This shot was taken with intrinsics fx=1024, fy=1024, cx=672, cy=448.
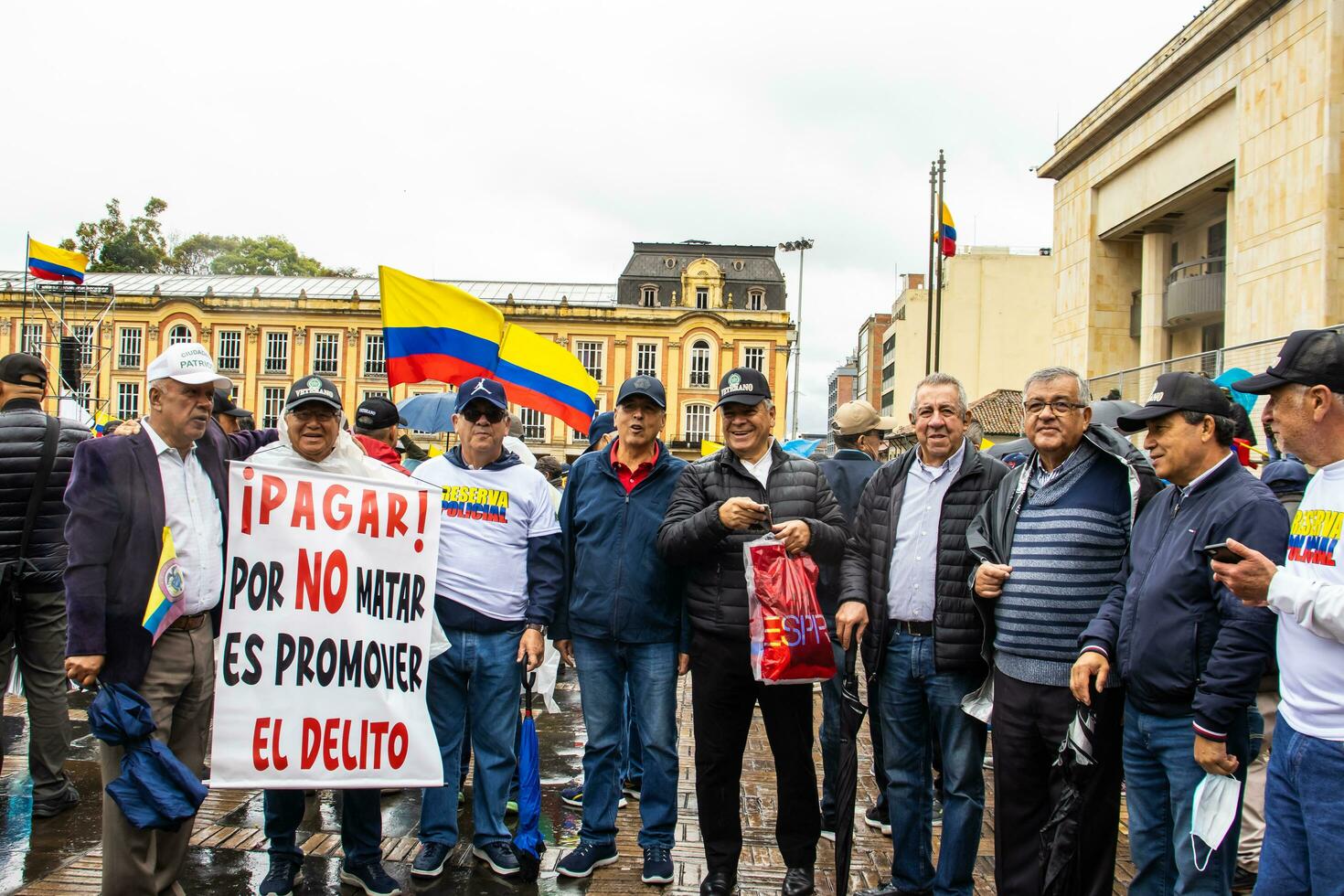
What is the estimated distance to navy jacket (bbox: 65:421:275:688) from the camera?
379cm

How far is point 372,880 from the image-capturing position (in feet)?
14.3

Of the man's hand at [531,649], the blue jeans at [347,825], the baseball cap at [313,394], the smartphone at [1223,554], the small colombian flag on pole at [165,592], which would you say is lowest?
the blue jeans at [347,825]

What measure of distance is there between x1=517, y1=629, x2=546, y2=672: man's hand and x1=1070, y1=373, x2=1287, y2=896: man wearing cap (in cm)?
236

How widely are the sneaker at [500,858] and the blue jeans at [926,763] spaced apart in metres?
1.71

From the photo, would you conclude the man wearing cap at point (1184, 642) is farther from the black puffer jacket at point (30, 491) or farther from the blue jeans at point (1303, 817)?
the black puffer jacket at point (30, 491)

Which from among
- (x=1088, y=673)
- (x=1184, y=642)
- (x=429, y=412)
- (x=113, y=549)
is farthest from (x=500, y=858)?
(x=429, y=412)

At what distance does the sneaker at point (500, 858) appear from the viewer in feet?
15.1

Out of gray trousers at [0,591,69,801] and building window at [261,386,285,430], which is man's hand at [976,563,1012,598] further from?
building window at [261,386,285,430]

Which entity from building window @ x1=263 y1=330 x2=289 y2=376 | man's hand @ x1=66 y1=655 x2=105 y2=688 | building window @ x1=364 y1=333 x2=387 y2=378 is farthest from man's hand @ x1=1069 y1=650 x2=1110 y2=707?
building window @ x1=263 y1=330 x2=289 y2=376

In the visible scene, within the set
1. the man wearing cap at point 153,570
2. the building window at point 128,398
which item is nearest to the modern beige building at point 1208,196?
the man wearing cap at point 153,570

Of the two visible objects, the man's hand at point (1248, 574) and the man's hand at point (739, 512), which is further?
the man's hand at point (739, 512)

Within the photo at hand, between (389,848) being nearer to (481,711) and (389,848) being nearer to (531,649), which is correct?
(481,711)

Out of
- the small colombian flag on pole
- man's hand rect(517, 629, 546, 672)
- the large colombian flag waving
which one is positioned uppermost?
the large colombian flag waving

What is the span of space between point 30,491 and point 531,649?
2808 millimetres
